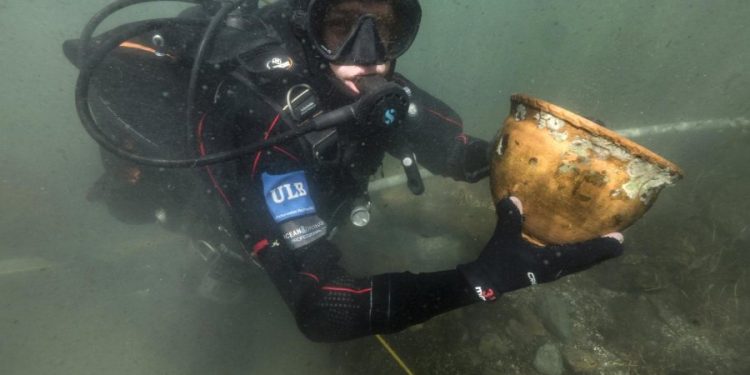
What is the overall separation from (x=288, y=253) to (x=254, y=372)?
6.86 feet

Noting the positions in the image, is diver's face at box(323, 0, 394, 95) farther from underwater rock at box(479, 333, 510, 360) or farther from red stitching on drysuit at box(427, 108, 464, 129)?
underwater rock at box(479, 333, 510, 360)

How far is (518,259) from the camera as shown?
1.88m

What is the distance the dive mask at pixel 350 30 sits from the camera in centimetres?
218

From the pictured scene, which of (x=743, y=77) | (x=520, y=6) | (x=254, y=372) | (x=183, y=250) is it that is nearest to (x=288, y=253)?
(x=254, y=372)

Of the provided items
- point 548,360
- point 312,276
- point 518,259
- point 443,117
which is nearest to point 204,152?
point 312,276

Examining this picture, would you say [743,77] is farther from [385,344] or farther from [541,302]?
[385,344]

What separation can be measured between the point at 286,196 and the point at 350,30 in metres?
1.01

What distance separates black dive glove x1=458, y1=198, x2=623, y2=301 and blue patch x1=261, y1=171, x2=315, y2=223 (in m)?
0.91

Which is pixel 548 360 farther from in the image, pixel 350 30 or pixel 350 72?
pixel 350 30

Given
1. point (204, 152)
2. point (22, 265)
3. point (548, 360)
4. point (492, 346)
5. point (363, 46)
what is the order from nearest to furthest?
point (204, 152) → point (363, 46) → point (548, 360) → point (492, 346) → point (22, 265)

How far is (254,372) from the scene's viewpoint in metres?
3.56

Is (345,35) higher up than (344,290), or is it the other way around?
(345,35)

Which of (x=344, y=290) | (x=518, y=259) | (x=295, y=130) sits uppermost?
(x=295, y=130)

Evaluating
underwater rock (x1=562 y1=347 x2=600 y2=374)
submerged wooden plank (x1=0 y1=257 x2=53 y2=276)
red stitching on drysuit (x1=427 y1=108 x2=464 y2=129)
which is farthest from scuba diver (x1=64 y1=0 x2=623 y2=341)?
submerged wooden plank (x1=0 y1=257 x2=53 y2=276)
